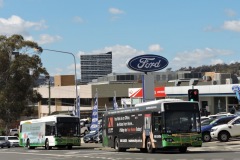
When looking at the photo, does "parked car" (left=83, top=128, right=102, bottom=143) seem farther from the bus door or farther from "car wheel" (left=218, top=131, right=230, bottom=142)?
the bus door

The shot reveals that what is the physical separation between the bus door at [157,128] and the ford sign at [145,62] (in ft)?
50.7

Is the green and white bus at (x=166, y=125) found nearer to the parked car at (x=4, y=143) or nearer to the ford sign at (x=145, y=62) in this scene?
the ford sign at (x=145, y=62)

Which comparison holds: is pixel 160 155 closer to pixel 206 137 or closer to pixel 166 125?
pixel 166 125

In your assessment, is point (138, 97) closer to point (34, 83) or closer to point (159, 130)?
point (34, 83)

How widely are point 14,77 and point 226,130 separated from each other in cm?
4160

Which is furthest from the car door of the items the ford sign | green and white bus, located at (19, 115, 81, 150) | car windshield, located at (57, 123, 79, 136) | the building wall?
the building wall

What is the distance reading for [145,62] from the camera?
4291 cm

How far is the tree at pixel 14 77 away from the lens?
6900cm

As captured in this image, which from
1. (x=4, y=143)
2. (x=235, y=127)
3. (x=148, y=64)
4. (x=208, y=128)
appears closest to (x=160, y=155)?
(x=235, y=127)

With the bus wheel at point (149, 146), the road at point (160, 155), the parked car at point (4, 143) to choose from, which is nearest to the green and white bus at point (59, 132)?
the road at point (160, 155)

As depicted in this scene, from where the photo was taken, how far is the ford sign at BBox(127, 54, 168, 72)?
42.8 metres

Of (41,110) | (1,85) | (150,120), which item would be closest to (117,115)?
(150,120)

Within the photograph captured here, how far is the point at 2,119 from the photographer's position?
70688 mm

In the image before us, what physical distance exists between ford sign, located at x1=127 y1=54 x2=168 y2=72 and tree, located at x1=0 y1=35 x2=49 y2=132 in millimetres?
30204
